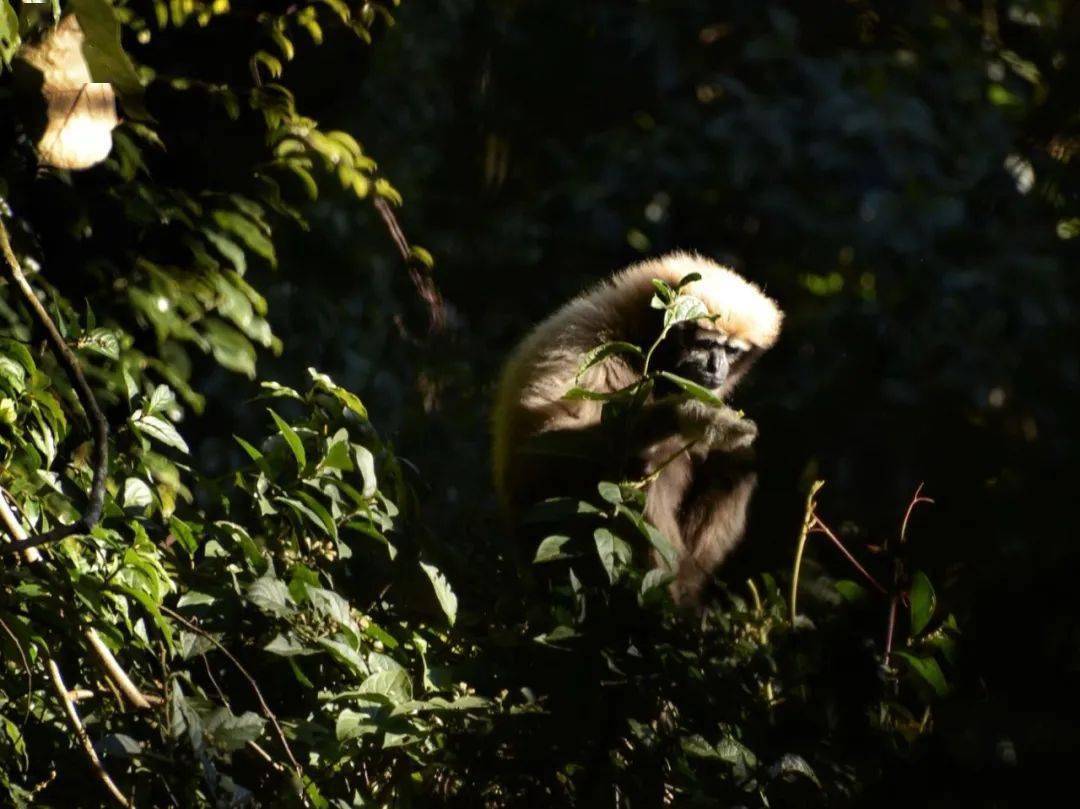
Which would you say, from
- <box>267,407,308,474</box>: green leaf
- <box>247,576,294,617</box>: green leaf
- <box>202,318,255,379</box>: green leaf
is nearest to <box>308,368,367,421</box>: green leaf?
<box>267,407,308,474</box>: green leaf

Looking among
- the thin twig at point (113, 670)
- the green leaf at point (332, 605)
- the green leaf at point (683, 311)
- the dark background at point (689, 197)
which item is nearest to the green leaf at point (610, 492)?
the green leaf at point (683, 311)

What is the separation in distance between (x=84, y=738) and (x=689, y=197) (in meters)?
7.85

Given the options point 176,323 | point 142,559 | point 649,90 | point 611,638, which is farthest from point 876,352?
point 649,90

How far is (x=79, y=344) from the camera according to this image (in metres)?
3.00

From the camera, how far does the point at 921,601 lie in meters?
2.21

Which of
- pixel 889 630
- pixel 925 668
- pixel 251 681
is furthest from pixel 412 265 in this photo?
pixel 925 668

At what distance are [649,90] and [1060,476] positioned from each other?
9688mm

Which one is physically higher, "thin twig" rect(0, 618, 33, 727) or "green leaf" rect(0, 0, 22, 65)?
"green leaf" rect(0, 0, 22, 65)

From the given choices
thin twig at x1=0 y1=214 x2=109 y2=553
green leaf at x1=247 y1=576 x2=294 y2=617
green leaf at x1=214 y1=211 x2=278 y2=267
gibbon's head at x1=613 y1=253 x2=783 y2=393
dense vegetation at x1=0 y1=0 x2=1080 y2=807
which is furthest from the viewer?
gibbon's head at x1=613 y1=253 x2=783 y2=393

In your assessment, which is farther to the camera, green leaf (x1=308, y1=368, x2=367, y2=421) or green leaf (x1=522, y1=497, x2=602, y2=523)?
green leaf (x1=308, y1=368, x2=367, y2=421)

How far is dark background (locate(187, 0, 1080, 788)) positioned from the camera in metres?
6.68

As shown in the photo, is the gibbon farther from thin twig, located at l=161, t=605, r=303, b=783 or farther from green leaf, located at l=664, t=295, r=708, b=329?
thin twig, located at l=161, t=605, r=303, b=783

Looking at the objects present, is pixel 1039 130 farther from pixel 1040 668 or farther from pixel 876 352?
pixel 1040 668

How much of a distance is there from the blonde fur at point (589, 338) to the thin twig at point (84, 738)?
2.09 metres
